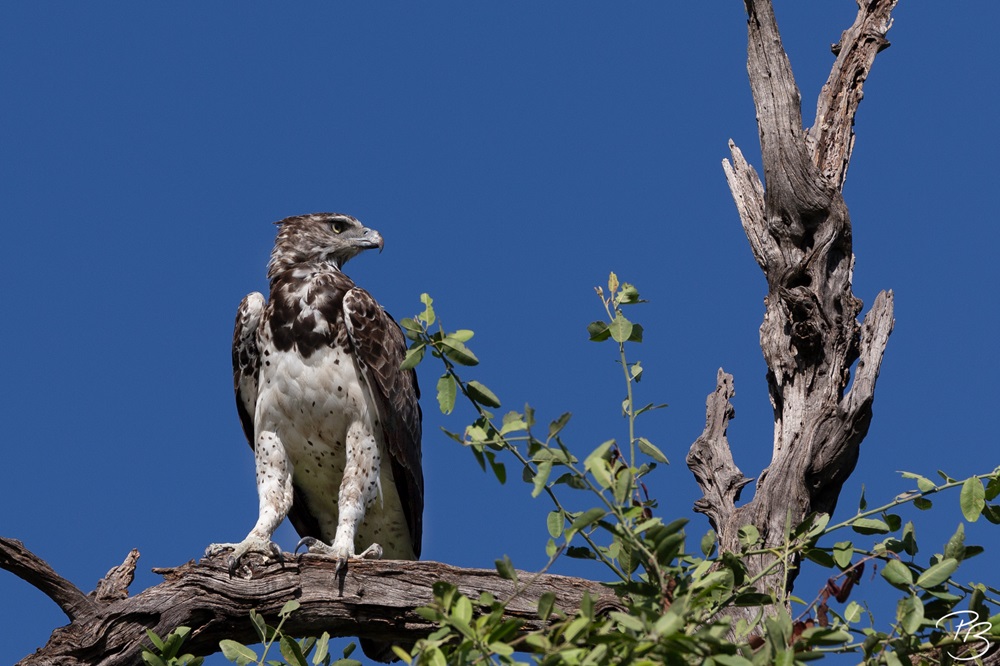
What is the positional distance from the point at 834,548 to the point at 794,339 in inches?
81.9

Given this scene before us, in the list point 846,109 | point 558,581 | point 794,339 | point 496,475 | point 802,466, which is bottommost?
point 496,475

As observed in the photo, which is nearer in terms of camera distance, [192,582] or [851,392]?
[192,582]

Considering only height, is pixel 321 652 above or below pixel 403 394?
below

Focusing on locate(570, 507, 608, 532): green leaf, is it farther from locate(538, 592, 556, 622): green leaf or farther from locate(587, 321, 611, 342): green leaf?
locate(587, 321, 611, 342): green leaf

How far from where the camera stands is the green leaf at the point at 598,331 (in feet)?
14.4

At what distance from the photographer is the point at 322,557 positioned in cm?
591

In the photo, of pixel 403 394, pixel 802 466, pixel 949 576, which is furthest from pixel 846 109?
pixel 949 576

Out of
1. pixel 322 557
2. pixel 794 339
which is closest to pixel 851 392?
pixel 794 339

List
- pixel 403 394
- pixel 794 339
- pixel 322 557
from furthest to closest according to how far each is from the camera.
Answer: pixel 403 394
pixel 794 339
pixel 322 557

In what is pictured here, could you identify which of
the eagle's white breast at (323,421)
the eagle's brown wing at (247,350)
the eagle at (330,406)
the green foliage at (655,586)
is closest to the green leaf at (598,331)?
the green foliage at (655,586)

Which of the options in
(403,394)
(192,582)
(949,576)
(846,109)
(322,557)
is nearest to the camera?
(949,576)

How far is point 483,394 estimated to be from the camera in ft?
13.8

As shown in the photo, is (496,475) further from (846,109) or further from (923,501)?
(846,109)

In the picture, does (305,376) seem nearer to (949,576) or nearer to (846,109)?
(846,109)
